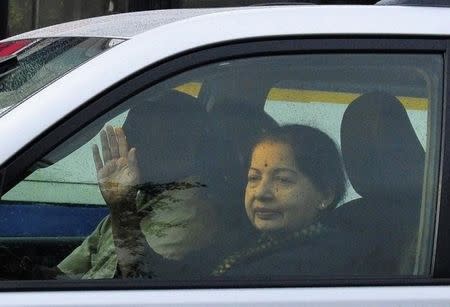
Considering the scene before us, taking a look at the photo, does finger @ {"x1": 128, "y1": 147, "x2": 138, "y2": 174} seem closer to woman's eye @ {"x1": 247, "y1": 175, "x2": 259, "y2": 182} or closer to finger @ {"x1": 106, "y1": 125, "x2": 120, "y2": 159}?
finger @ {"x1": 106, "y1": 125, "x2": 120, "y2": 159}

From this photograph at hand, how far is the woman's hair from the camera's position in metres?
2.50

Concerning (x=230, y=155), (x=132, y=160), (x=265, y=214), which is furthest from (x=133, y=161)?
(x=265, y=214)

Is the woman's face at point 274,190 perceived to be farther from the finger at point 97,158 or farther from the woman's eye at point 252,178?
the finger at point 97,158

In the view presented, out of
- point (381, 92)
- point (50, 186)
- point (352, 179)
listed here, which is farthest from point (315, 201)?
point (50, 186)

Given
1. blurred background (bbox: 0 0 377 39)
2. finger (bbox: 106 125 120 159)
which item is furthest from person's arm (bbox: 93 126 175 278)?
blurred background (bbox: 0 0 377 39)

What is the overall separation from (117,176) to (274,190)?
1.22ft

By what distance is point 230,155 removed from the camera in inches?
95.8

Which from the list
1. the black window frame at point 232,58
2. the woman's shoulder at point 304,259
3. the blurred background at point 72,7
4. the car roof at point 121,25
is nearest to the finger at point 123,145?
the black window frame at point 232,58

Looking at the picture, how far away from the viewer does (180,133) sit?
95.4 inches

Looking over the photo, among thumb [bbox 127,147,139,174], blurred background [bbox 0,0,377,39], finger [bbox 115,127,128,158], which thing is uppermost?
blurred background [bbox 0,0,377,39]

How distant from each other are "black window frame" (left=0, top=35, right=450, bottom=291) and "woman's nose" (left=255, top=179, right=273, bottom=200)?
0.74ft

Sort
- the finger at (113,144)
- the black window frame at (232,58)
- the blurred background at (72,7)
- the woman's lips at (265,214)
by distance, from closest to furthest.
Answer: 1. the black window frame at (232,58)
2. the finger at (113,144)
3. the woman's lips at (265,214)
4. the blurred background at (72,7)

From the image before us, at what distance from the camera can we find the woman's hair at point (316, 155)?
250cm

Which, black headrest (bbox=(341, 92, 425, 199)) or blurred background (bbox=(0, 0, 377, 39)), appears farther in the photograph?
blurred background (bbox=(0, 0, 377, 39))
